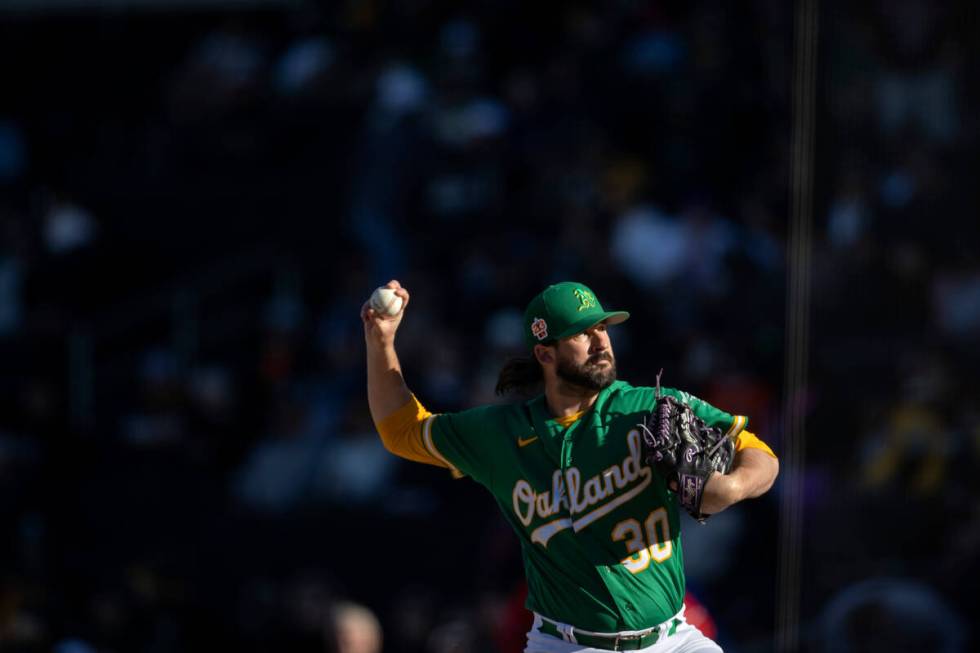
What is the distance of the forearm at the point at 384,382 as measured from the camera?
14.8 feet

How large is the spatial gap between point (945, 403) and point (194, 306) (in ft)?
20.9

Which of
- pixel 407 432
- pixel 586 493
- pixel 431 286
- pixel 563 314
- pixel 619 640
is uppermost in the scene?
pixel 563 314

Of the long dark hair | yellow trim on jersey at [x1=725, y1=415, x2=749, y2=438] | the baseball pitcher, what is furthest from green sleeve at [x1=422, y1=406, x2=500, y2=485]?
yellow trim on jersey at [x1=725, y1=415, x2=749, y2=438]

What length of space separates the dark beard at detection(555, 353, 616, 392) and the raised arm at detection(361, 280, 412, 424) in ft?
2.09

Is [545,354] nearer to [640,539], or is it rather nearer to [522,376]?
[522,376]

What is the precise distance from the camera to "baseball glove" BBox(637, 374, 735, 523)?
3637 mm

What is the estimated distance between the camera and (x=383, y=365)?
14.8 feet

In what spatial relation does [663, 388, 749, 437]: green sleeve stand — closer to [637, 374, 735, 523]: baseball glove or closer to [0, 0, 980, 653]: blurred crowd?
[637, 374, 735, 523]: baseball glove

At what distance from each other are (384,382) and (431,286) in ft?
16.8

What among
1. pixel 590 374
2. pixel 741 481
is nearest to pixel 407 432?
pixel 590 374

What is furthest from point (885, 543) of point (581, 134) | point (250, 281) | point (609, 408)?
point (250, 281)

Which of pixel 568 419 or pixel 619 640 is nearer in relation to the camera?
pixel 619 640

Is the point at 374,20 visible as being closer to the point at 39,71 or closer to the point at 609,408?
the point at 39,71

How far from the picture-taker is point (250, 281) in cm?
1079
